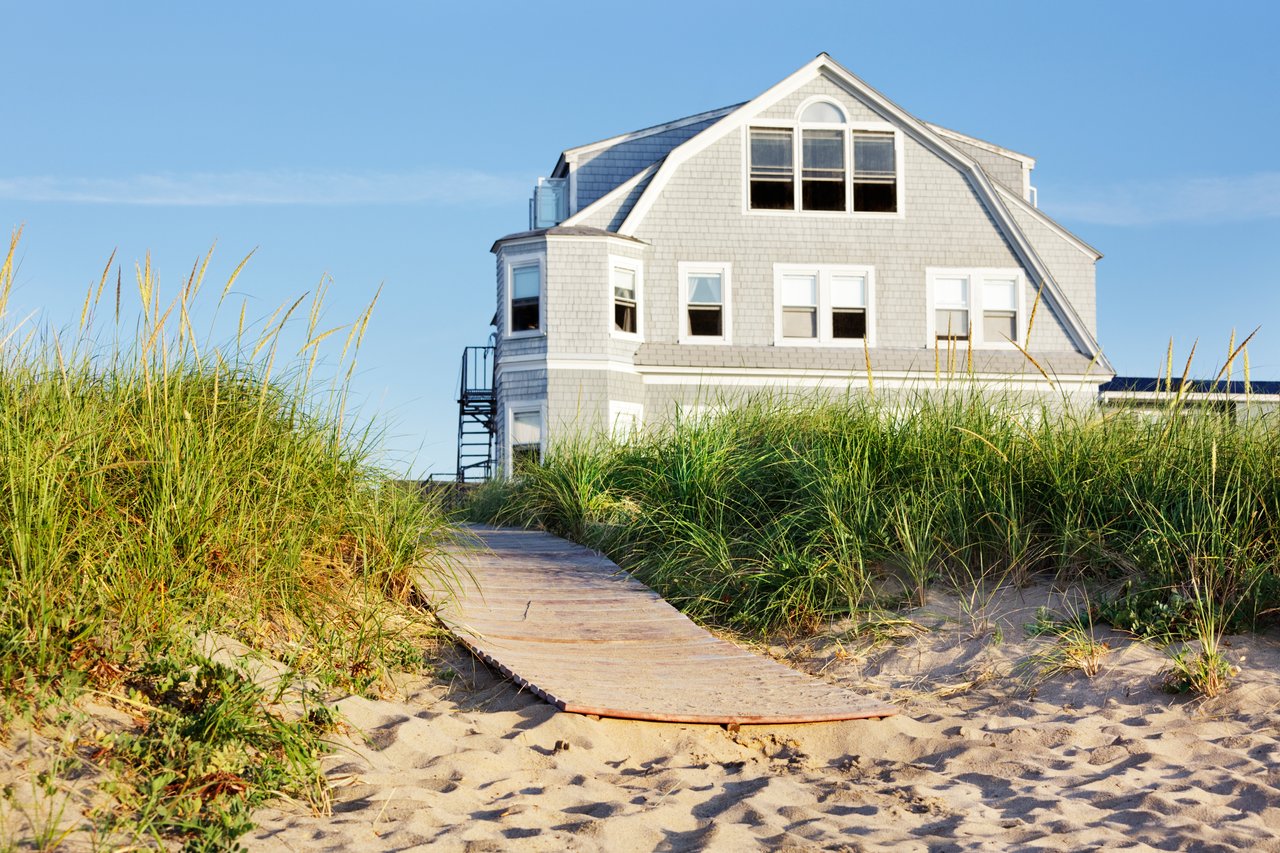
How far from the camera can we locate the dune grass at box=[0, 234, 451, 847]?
3.90m

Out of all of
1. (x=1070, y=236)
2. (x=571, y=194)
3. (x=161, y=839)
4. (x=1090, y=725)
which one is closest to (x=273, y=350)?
(x=161, y=839)

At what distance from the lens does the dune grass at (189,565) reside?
3898 mm

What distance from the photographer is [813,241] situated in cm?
2075

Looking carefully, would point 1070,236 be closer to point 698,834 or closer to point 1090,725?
point 1090,725

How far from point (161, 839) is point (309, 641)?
5.85 ft

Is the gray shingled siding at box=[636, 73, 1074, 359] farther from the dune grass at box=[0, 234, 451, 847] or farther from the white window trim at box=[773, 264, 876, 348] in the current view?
the dune grass at box=[0, 234, 451, 847]

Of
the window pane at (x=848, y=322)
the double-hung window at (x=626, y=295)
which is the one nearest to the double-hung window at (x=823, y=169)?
the window pane at (x=848, y=322)

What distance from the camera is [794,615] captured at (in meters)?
6.79

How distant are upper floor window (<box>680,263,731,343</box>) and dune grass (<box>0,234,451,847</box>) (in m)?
14.2

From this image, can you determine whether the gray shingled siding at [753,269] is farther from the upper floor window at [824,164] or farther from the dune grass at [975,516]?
the dune grass at [975,516]

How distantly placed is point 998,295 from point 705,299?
17.5ft

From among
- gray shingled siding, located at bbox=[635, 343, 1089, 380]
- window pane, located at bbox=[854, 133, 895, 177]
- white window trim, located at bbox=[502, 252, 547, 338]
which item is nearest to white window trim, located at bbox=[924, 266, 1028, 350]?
gray shingled siding, located at bbox=[635, 343, 1089, 380]

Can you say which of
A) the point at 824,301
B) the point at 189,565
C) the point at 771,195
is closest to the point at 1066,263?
the point at 824,301

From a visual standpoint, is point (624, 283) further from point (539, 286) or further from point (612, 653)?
point (612, 653)
